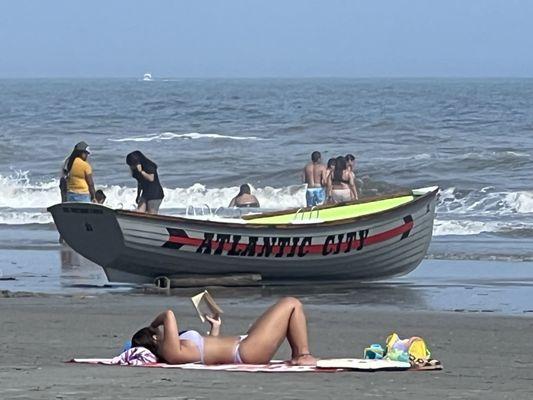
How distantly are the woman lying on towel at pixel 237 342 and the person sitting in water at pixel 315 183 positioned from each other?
30.8ft

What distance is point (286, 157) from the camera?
117 ft

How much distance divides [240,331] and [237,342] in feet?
8.86

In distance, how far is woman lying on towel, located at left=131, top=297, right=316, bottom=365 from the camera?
783 cm

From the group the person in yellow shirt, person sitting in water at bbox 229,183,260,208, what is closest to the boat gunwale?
the person in yellow shirt

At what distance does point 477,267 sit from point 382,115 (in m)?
40.5

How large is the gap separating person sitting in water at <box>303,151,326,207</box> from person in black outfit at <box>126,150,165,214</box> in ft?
10.1

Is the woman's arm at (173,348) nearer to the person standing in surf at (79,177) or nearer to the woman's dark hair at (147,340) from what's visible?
the woman's dark hair at (147,340)

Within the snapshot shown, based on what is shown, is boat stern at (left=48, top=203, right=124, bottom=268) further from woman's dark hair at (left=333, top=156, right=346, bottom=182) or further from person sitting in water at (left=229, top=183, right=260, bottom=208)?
person sitting in water at (left=229, top=183, right=260, bottom=208)

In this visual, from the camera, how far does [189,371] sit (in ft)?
24.9

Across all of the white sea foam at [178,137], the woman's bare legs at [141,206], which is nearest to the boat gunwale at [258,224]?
the woman's bare legs at [141,206]

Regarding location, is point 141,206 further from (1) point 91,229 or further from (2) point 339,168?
(2) point 339,168

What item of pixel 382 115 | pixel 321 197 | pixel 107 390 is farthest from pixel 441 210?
pixel 382 115

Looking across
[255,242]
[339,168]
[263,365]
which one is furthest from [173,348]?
[339,168]

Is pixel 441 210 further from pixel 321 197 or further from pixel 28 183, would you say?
pixel 28 183
